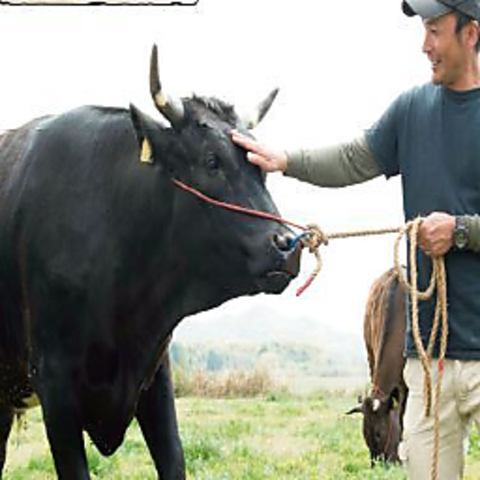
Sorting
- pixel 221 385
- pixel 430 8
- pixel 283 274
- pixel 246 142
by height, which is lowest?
pixel 221 385

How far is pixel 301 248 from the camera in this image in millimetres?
5684

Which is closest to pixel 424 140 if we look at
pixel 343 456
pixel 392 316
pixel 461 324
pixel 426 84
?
pixel 426 84

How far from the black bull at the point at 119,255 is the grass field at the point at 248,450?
8.40 ft

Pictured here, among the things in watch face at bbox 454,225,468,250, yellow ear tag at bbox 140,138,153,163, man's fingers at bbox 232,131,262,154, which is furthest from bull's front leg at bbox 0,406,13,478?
watch face at bbox 454,225,468,250

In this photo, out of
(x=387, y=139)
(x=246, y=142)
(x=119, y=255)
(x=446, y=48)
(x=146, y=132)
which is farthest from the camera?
(x=119, y=255)

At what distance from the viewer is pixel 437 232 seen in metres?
4.77

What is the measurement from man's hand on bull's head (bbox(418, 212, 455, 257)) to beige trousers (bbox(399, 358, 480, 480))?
46 cm

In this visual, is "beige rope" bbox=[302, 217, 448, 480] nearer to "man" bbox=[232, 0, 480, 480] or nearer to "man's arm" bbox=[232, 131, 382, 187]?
"man" bbox=[232, 0, 480, 480]

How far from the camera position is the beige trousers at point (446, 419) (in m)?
4.94

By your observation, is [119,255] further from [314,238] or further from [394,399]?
[394,399]

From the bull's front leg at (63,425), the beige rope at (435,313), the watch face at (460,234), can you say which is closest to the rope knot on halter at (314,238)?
the beige rope at (435,313)

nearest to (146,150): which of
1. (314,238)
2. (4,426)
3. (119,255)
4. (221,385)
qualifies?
(119,255)

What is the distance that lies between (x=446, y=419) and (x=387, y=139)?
1140mm

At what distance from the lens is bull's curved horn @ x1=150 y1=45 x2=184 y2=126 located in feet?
19.8
